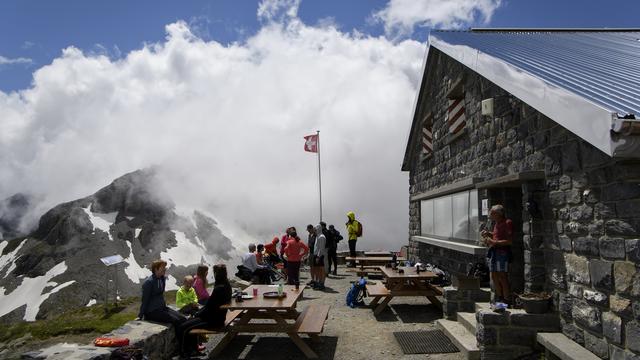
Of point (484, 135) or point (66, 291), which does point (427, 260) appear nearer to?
point (484, 135)

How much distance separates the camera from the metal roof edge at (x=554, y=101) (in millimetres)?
4219

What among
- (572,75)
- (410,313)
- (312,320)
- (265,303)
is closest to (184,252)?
(410,313)

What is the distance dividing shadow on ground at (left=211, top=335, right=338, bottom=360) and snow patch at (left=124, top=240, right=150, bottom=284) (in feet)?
258

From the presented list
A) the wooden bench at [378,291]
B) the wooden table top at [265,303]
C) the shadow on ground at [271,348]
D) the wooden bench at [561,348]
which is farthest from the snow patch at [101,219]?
the wooden bench at [561,348]

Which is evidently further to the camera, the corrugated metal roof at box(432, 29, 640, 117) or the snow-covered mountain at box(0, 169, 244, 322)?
the snow-covered mountain at box(0, 169, 244, 322)

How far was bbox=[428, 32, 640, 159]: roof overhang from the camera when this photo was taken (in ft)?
13.1

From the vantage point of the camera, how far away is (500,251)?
668 cm

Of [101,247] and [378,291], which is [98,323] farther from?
[101,247]

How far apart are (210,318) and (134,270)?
84.6 m

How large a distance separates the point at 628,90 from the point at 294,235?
8.51 metres

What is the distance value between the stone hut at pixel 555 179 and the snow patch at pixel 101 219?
319 ft

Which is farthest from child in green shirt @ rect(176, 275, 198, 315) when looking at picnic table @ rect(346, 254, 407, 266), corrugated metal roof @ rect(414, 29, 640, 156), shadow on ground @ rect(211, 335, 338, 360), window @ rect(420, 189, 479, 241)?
picnic table @ rect(346, 254, 407, 266)

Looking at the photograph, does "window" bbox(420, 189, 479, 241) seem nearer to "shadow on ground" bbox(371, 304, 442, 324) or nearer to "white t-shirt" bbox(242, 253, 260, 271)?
"shadow on ground" bbox(371, 304, 442, 324)

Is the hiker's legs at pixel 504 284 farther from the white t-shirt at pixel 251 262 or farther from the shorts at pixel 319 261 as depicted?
the white t-shirt at pixel 251 262
